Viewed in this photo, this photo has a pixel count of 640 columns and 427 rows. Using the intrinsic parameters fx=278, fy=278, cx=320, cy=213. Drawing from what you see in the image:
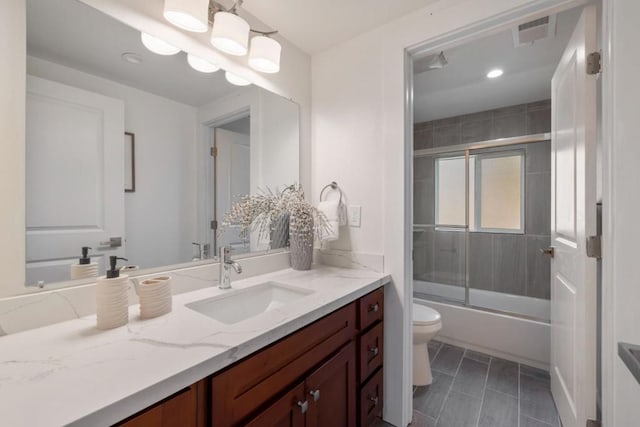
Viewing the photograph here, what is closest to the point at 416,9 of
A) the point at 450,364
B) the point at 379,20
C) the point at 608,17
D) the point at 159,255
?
the point at 379,20

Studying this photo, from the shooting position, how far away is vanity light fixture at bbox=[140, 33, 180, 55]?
43.1 inches

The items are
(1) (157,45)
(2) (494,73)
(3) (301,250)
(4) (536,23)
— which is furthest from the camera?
(2) (494,73)

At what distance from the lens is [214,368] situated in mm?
658

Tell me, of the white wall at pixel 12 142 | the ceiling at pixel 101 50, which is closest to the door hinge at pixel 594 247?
the ceiling at pixel 101 50

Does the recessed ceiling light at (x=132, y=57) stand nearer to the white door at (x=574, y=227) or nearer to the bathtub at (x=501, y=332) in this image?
the white door at (x=574, y=227)

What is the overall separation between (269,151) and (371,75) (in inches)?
28.4

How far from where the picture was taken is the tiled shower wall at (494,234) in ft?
8.88

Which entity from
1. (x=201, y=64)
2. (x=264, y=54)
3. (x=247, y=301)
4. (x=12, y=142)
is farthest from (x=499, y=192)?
(x=12, y=142)

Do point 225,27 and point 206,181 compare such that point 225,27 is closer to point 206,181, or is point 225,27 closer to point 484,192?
point 206,181

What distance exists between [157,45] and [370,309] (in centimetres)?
147

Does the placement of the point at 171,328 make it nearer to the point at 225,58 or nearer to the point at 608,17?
the point at 225,58

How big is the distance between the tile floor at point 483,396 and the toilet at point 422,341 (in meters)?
0.06

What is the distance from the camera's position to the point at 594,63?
1.10 m

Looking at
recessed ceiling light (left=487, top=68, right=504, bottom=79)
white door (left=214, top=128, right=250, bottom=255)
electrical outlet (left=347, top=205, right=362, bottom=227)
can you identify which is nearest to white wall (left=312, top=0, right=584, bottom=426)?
electrical outlet (left=347, top=205, right=362, bottom=227)
